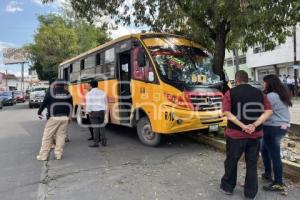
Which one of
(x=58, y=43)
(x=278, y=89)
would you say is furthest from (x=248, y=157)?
(x=58, y=43)

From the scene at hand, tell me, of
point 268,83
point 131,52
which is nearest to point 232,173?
point 268,83

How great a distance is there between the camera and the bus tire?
8789 millimetres

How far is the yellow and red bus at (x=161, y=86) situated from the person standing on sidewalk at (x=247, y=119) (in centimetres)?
301

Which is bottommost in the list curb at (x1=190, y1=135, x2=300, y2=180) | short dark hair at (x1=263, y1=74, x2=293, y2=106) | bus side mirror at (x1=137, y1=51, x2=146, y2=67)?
curb at (x1=190, y1=135, x2=300, y2=180)

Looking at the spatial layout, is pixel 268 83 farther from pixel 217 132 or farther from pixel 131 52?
pixel 131 52

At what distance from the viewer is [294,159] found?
265 inches

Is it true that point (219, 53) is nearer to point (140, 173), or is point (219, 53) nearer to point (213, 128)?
point (213, 128)

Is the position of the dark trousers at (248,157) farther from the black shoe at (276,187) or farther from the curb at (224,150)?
the curb at (224,150)

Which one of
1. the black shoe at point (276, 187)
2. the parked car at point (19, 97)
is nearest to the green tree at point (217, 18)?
the black shoe at point (276, 187)

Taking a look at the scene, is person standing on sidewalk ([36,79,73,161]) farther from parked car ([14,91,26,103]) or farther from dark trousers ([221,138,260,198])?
parked car ([14,91,26,103])

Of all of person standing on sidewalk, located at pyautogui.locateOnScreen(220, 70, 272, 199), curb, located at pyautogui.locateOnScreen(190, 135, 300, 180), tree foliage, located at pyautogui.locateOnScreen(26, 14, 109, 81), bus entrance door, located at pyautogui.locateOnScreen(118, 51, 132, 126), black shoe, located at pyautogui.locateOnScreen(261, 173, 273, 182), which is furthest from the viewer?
tree foliage, located at pyautogui.locateOnScreen(26, 14, 109, 81)

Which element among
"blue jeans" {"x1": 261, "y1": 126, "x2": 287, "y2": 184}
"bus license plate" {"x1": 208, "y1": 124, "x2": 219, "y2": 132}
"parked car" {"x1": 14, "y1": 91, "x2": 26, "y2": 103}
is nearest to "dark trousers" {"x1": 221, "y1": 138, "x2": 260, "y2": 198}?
"blue jeans" {"x1": 261, "y1": 126, "x2": 287, "y2": 184}

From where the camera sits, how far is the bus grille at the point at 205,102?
820cm

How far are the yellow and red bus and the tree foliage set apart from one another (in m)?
28.3
